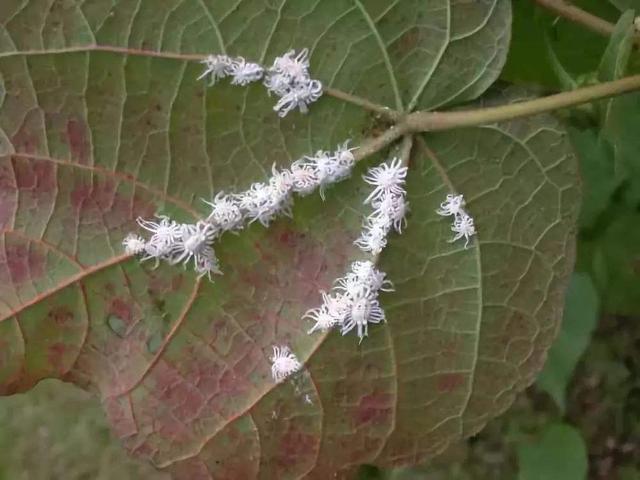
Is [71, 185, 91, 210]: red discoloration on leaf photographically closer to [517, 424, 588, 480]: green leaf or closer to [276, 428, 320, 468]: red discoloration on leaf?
[276, 428, 320, 468]: red discoloration on leaf

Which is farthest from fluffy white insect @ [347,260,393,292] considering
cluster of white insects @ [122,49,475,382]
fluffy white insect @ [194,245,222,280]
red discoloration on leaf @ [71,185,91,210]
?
red discoloration on leaf @ [71,185,91,210]

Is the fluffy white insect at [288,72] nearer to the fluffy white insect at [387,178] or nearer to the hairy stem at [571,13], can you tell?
the fluffy white insect at [387,178]

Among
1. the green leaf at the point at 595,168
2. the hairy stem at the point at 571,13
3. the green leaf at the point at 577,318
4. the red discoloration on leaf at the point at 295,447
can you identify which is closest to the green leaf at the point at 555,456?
the green leaf at the point at 577,318

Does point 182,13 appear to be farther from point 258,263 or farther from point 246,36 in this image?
point 258,263

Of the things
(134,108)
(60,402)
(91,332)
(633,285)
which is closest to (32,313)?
(91,332)

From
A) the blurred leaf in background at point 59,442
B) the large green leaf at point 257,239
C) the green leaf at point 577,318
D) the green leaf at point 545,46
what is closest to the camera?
the large green leaf at point 257,239

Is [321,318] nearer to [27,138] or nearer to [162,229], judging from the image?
[162,229]

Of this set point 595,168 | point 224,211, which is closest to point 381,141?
point 224,211
